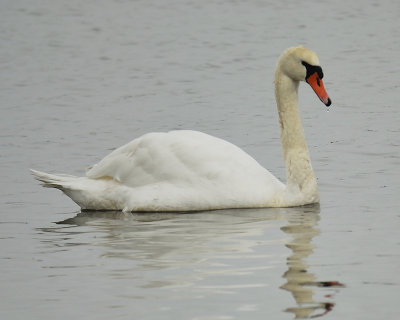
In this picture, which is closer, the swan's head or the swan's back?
the swan's back

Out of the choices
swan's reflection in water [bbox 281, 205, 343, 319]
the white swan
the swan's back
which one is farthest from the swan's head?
swan's reflection in water [bbox 281, 205, 343, 319]

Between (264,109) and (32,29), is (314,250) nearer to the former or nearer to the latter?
(264,109)

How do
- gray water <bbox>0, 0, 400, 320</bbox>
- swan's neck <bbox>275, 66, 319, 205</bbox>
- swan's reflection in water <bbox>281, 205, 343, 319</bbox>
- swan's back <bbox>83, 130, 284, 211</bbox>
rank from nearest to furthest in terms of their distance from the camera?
swan's reflection in water <bbox>281, 205, 343, 319</bbox> → gray water <bbox>0, 0, 400, 320</bbox> → swan's back <bbox>83, 130, 284, 211</bbox> → swan's neck <bbox>275, 66, 319, 205</bbox>

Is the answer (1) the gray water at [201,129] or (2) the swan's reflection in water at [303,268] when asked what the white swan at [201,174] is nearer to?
(1) the gray water at [201,129]

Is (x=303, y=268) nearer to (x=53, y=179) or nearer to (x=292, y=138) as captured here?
(x=292, y=138)

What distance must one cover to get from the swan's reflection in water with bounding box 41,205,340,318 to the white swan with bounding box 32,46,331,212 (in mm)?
117

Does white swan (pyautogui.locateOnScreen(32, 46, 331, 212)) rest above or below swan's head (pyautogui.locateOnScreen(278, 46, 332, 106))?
below

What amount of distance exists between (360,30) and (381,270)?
15.0m

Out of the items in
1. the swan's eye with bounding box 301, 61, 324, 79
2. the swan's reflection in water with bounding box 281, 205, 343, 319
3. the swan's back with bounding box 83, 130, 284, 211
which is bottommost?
the swan's reflection in water with bounding box 281, 205, 343, 319

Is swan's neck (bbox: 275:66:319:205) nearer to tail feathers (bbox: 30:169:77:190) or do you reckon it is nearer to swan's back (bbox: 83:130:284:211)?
swan's back (bbox: 83:130:284:211)

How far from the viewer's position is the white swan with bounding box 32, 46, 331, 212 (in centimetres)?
1086

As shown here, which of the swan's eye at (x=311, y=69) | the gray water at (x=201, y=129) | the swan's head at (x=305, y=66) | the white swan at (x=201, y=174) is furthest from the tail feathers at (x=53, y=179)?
the swan's eye at (x=311, y=69)

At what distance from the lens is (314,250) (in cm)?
906

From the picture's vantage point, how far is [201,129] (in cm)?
1490
